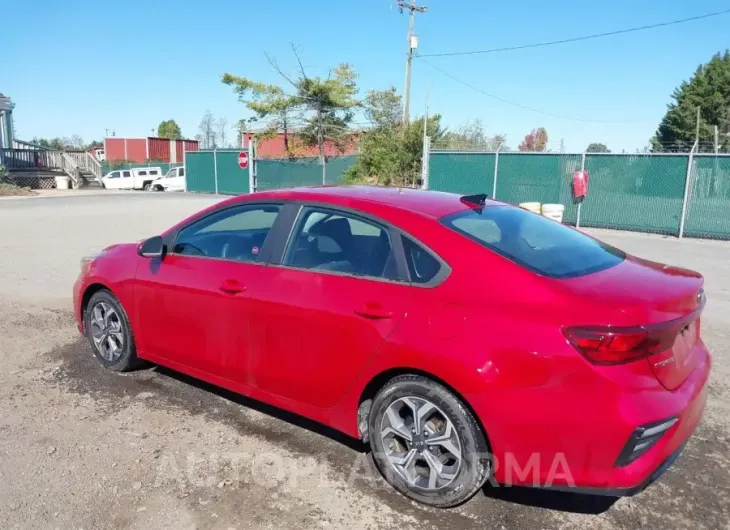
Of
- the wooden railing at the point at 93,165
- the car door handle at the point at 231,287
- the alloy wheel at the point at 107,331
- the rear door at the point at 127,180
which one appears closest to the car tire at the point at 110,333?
the alloy wheel at the point at 107,331

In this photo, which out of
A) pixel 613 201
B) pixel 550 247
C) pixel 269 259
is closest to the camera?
pixel 550 247

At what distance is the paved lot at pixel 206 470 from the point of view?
274 cm

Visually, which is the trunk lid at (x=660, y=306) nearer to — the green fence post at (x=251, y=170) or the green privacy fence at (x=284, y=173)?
the green fence post at (x=251, y=170)

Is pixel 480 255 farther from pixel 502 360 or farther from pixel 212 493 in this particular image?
pixel 212 493

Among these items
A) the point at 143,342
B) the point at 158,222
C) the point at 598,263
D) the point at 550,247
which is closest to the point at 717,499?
the point at 598,263

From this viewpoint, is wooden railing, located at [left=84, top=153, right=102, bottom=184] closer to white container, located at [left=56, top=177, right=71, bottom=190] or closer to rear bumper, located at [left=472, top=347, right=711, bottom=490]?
white container, located at [left=56, top=177, right=71, bottom=190]

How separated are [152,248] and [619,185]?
13266 millimetres

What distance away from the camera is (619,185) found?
565 inches

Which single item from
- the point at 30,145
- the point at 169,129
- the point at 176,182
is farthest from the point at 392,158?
the point at 169,129

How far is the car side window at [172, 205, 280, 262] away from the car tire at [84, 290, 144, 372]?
33.3 inches

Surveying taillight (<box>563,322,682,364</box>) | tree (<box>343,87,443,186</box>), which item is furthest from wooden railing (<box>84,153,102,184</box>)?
taillight (<box>563,322,682,364</box>)

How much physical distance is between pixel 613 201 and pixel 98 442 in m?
14.0

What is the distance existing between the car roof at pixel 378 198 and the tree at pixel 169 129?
8927 cm

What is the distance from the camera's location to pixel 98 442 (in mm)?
3430
